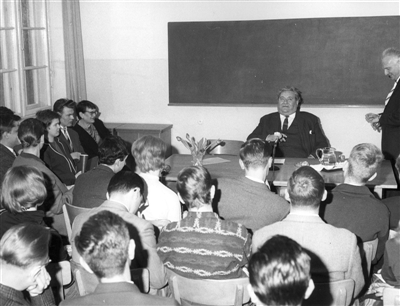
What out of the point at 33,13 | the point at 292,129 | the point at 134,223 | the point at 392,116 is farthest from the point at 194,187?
the point at 33,13

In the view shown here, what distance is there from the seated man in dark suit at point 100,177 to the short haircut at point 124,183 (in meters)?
0.60

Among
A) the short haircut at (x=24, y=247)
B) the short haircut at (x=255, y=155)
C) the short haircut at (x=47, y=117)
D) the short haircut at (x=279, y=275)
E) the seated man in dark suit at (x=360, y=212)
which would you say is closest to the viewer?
the short haircut at (x=279, y=275)

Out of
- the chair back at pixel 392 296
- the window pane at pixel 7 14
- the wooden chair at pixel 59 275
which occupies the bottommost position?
the wooden chair at pixel 59 275

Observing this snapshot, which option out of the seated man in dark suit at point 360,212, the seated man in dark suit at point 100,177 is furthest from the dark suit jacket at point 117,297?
the seated man in dark suit at point 100,177

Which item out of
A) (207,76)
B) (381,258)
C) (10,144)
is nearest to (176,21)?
(207,76)

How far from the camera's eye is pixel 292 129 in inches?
221

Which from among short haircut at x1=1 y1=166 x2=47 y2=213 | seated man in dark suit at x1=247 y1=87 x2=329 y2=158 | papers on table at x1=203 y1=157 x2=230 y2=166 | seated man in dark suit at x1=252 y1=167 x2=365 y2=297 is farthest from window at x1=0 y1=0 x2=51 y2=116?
seated man in dark suit at x1=252 y1=167 x2=365 y2=297

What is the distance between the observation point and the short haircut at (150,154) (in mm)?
3510

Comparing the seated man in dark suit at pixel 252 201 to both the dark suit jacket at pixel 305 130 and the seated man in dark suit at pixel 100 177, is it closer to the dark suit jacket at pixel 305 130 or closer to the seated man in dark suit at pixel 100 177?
the seated man in dark suit at pixel 100 177

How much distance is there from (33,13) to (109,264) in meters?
5.31

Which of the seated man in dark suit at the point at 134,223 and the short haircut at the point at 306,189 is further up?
the short haircut at the point at 306,189

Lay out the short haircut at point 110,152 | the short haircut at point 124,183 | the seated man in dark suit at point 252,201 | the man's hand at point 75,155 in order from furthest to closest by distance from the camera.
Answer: the man's hand at point 75,155 < the short haircut at point 110,152 < the seated man in dark suit at point 252,201 < the short haircut at point 124,183

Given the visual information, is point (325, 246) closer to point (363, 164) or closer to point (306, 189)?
point (306, 189)

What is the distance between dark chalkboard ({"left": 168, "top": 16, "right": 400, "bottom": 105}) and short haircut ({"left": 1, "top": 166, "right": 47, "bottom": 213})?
12.6ft
